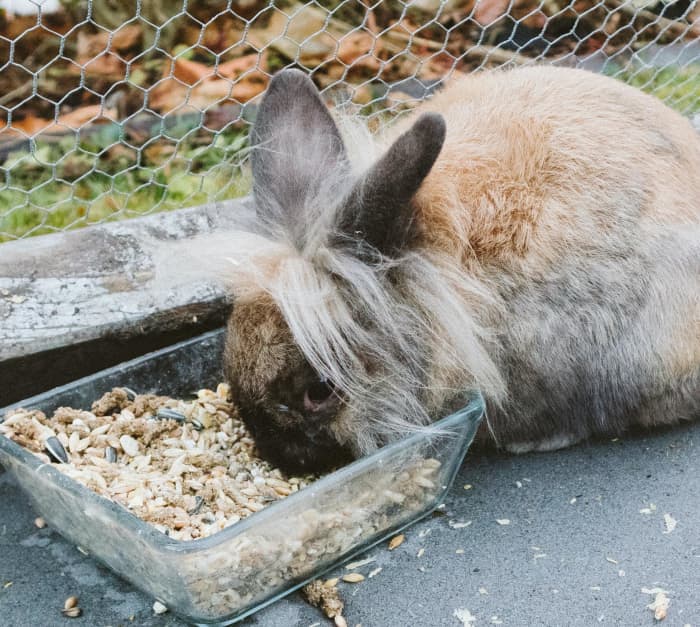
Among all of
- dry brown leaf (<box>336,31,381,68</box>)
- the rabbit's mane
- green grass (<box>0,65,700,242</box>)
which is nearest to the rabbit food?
the rabbit's mane

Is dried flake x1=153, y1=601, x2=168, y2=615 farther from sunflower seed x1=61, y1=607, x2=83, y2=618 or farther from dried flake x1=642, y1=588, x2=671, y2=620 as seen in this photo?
dried flake x1=642, y1=588, x2=671, y2=620

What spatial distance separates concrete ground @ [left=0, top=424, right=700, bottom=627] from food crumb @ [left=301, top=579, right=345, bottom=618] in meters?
0.01

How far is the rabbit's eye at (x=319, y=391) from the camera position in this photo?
149 cm

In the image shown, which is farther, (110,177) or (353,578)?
(110,177)

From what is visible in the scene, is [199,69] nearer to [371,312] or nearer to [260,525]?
[371,312]

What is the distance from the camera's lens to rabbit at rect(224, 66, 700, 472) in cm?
144

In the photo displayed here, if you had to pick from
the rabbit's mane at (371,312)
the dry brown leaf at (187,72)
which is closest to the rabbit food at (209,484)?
the rabbit's mane at (371,312)

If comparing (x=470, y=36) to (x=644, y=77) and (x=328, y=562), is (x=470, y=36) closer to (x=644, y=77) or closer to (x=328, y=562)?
(x=644, y=77)

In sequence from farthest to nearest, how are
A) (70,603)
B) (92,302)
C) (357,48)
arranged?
1. (357,48)
2. (92,302)
3. (70,603)

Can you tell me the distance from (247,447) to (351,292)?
0.36 m

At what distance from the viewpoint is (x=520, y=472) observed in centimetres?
172

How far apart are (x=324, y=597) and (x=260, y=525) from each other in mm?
175

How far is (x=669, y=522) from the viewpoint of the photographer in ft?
5.22

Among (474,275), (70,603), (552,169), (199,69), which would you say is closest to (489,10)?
(199,69)
